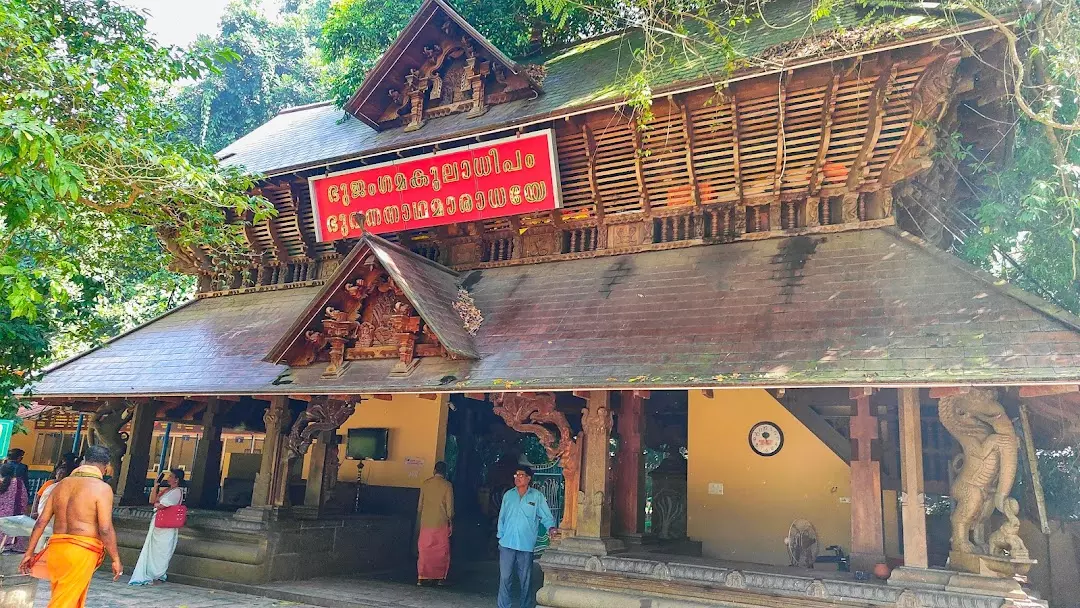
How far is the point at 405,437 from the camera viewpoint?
1168 centimetres

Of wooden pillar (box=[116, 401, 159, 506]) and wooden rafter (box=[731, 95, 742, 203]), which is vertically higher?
wooden rafter (box=[731, 95, 742, 203])

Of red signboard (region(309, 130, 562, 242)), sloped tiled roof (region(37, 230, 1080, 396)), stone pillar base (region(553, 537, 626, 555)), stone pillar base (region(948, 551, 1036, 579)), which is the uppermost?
red signboard (region(309, 130, 562, 242))

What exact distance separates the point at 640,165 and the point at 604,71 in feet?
7.17

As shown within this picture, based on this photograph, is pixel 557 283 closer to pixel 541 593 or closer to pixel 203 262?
pixel 541 593

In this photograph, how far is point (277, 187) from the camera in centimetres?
1115

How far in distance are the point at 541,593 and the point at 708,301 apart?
350cm

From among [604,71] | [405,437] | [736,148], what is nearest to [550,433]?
[736,148]

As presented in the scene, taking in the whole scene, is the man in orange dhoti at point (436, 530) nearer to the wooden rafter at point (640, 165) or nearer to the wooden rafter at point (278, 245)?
the wooden rafter at point (640, 165)

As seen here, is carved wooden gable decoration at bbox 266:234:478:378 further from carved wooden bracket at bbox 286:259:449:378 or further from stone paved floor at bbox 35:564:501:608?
stone paved floor at bbox 35:564:501:608

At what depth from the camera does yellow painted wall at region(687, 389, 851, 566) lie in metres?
8.42

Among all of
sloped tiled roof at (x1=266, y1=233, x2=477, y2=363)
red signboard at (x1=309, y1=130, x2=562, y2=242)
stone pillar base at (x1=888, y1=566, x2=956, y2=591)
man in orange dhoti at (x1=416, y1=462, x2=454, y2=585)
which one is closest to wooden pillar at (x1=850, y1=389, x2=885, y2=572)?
stone pillar base at (x1=888, y1=566, x2=956, y2=591)

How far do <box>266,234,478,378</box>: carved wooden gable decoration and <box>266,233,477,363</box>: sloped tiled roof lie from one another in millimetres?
12

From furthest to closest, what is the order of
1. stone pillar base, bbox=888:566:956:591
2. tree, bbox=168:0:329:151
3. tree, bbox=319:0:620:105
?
tree, bbox=168:0:329:151 < tree, bbox=319:0:620:105 < stone pillar base, bbox=888:566:956:591

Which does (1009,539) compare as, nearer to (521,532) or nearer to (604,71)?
(521,532)
